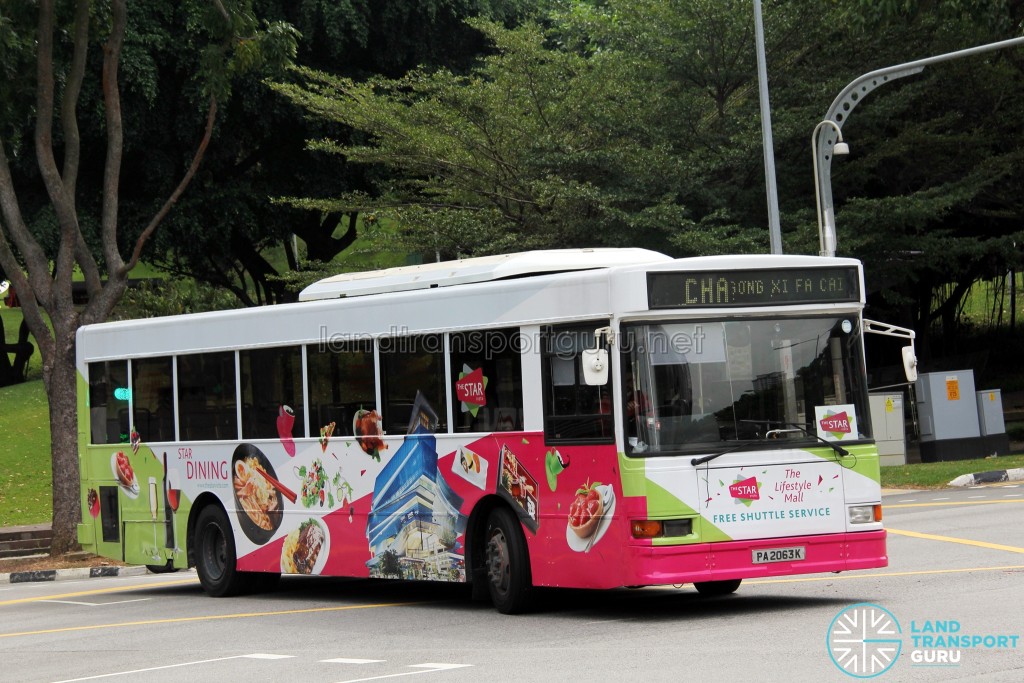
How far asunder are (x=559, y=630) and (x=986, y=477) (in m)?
16.1

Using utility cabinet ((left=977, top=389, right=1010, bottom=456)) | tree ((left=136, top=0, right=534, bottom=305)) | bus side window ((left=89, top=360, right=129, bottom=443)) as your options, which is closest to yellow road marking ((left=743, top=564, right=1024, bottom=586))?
bus side window ((left=89, top=360, right=129, bottom=443))

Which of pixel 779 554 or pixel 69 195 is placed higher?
pixel 69 195

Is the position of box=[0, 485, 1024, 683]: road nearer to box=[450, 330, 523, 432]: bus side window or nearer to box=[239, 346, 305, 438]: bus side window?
box=[450, 330, 523, 432]: bus side window

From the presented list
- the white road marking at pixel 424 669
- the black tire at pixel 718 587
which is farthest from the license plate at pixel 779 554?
the white road marking at pixel 424 669

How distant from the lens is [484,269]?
510 inches

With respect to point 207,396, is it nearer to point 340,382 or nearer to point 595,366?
point 340,382

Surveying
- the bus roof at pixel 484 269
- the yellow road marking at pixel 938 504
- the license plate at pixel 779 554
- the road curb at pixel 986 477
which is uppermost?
the bus roof at pixel 484 269

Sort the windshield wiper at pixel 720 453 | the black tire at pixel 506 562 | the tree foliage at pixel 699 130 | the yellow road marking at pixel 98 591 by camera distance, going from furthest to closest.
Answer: the tree foliage at pixel 699 130 < the yellow road marking at pixel 98 591 < the black tire at pixel 506 562 < the windshield wiper at pixel 720 453

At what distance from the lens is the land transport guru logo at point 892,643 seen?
841 centimetres

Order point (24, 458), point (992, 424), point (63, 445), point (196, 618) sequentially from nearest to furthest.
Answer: point (196, 618)
point (63, 445)
point (992, 424)
point (24, 458)

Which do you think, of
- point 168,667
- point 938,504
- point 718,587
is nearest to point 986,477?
point 938,504

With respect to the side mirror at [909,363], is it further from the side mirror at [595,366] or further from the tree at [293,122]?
the tree at [293,122]

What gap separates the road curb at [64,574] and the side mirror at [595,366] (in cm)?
1240

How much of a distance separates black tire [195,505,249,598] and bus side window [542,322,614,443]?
5439 millimetres
